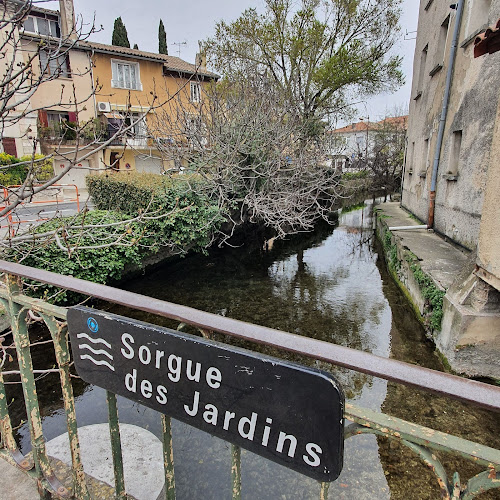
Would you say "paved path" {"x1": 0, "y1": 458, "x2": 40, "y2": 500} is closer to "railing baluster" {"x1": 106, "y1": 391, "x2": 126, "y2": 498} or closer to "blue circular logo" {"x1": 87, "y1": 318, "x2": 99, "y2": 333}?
"railing baluster" {"x1": 106, "y1": 391, "x2": 126, "y2": 498}

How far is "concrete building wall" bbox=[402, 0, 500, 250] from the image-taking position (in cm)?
676

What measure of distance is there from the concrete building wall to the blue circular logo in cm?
717

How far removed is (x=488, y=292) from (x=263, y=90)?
8167mm

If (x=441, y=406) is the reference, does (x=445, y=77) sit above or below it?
above

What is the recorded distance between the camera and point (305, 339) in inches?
35.0

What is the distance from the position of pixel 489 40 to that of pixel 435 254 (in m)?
4.47

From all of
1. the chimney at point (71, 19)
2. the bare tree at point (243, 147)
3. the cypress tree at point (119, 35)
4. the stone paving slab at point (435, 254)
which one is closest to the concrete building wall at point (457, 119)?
the stone paving slab at point (435, 254)

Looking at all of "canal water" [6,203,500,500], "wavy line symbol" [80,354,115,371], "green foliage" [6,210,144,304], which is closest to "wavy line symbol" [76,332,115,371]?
"wavy line symbol" [80,354,115,371]

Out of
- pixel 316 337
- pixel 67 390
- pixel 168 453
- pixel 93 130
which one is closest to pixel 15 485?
A: pixel 67 390

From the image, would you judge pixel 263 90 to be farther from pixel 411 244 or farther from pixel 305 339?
pixel 305 339

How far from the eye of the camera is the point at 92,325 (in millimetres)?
1224

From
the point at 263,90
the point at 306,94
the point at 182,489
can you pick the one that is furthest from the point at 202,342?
the point at 306,94

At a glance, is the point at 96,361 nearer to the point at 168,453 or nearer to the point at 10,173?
the point at 168,453

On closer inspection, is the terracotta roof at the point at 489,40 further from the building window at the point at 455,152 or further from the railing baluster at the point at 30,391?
the railing baluster at the point at 30,391
